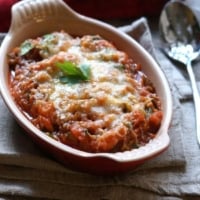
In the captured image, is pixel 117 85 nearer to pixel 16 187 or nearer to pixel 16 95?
pixel 16 95

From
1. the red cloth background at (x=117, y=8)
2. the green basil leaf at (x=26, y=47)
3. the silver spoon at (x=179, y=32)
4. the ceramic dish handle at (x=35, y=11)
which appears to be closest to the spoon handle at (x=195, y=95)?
the silver spoon at (x=179, y=32)

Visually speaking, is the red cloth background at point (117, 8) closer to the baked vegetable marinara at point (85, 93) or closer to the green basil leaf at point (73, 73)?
the baked vegetable marinara at point (85, 93)

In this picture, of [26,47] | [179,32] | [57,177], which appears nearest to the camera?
[57,177]

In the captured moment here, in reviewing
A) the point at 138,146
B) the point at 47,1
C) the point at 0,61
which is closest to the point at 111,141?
the point at 138,146

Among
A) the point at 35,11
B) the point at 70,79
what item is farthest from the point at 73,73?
the point at 35,11

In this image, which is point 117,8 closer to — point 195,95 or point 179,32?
point 179,32
